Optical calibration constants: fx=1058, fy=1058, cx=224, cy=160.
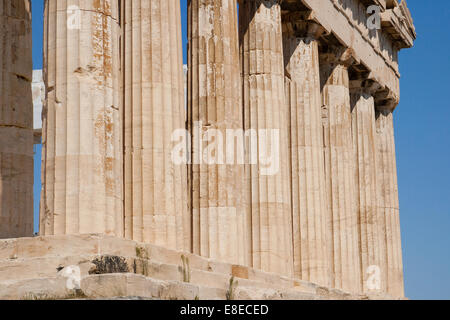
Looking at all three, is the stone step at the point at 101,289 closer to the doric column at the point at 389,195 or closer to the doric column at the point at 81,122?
the doric column at the point at 81,122

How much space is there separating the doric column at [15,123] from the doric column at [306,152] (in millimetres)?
12569

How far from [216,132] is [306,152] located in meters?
9.55

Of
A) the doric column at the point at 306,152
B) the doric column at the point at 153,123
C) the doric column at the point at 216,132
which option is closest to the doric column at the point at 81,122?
the doric column at the point at 153,123

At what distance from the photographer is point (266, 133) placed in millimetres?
38031

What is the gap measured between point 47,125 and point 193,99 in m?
9.12

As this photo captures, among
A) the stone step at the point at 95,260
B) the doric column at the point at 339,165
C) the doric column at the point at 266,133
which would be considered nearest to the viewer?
the stone step at the point at 95,260

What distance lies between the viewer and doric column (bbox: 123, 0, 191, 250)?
28156mm

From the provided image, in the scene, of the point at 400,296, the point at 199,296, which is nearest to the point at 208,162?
the point at 199,296

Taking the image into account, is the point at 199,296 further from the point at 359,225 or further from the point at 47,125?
the point at 359,225

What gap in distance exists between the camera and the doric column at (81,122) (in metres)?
25.4

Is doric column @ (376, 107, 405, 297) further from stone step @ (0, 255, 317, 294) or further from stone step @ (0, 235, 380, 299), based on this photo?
stone step @ (0, 255, 317, 294)

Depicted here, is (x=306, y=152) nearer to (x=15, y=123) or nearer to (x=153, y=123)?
(x=15, y=123)

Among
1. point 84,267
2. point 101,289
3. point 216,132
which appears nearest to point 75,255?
point 84,267

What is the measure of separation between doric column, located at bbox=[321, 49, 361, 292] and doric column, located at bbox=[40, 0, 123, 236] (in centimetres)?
2089
